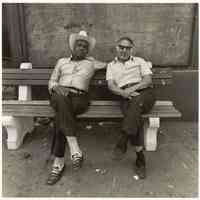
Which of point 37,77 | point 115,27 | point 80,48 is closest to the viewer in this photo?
point 80,48

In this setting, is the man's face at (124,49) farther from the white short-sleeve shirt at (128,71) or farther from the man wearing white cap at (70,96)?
the man wearing white cap at (70,96)

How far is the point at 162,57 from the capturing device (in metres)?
4.32

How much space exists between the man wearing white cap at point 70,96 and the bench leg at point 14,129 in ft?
2.17

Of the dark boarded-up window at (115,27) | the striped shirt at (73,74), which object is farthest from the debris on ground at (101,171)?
the dark boarded-up window at (115,27)

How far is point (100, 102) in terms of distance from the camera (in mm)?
3469

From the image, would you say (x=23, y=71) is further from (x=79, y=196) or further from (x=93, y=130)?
(x=79, y=196)

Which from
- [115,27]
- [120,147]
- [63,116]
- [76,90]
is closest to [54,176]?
[63,116]

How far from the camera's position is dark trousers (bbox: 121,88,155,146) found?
2770 mm

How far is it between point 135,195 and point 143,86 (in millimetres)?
1295

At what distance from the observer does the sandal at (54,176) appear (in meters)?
2.82

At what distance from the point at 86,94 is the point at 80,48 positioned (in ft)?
1.99

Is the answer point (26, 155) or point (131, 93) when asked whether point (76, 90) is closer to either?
point (131, 93)

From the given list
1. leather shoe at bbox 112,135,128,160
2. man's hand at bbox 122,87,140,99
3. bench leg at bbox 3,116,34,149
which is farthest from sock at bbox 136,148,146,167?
bench leg at bbox 3,116,34,149

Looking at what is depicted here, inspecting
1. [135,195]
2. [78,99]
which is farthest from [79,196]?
[78,99]
